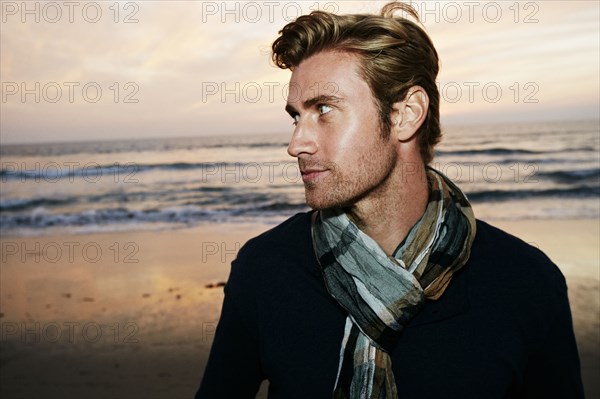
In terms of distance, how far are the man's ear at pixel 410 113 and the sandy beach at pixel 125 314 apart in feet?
9.68

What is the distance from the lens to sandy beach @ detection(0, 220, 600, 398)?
4906mm

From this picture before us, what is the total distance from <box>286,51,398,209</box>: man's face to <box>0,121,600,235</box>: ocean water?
4.84 m

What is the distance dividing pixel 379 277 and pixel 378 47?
90 cm

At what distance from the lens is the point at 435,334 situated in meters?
1.96

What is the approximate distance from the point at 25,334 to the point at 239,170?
18060mm

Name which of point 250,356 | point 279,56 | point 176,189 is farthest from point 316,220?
point 176,189

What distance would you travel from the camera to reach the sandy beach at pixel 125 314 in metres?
4.91

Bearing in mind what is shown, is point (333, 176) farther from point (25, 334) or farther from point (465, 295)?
point (25, 334)

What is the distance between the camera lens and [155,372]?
4.98m
